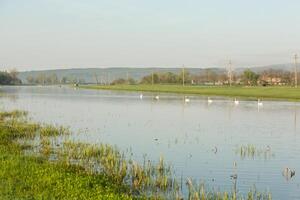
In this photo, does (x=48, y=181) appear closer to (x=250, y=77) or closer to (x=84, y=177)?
(x=84, y=177)

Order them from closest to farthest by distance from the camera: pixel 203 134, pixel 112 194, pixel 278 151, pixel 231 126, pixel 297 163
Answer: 1. pixel 112 194
2. pixel 297 163
3. pixel 278 151
4. pixel 203 134
5. pixel 231 126

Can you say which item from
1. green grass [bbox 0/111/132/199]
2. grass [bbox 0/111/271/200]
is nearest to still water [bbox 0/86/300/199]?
grass [bbox 0/111/271/200]

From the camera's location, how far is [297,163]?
23734 millimetres

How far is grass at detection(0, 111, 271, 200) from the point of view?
1481cm

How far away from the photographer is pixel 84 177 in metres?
17.0

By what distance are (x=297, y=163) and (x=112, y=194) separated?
12678mm

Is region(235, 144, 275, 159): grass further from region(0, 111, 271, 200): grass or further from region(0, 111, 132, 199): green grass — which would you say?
region(0, 111, 132, 199): green grass

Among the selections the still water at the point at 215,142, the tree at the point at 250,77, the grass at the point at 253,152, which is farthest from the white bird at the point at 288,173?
the tree at the point at 250,77

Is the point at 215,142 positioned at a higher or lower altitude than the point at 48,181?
lower

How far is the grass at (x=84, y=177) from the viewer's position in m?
14.8

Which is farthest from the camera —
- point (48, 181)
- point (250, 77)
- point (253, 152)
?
point (250, 77)

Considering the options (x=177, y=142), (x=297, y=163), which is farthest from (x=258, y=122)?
(x=297, y=163)

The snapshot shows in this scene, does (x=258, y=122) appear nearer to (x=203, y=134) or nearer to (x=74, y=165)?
(x=203, y=134)

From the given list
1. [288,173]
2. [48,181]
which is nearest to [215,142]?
[288,173]
